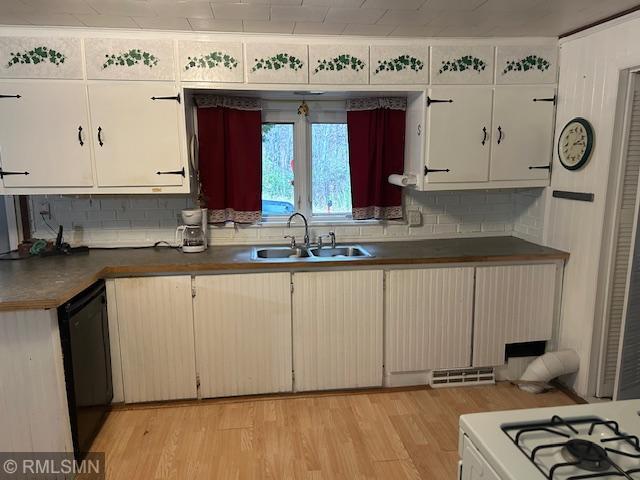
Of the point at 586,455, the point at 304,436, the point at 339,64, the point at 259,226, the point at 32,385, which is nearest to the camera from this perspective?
the point at 586,455

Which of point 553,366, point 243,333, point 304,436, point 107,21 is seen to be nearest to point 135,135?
point 107,21

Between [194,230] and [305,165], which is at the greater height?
[305,165]

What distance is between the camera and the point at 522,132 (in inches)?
120

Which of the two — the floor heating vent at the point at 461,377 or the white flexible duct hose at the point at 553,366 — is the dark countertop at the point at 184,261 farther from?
the floor heating vent at the point at 461,377

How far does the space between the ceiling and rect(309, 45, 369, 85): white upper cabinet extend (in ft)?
0.32

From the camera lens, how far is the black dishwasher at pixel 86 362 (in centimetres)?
216

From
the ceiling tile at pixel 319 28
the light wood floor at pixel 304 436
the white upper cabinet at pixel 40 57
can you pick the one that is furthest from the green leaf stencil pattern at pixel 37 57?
the light wood floor at pixel 304 436

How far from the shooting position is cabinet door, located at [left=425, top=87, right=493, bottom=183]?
2.95m

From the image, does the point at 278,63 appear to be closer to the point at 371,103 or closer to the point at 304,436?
the point at 371,103

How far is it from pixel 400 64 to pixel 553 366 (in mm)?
2193

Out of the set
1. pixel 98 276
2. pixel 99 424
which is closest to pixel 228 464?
pixel 99 424

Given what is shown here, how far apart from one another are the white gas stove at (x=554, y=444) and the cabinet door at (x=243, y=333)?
5.47 ft

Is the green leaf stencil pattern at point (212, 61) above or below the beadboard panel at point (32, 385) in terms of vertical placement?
above

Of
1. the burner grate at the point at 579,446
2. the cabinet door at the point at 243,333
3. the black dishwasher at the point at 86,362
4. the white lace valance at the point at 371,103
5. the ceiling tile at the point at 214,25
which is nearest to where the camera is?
the burner grate at the point at 579,446
